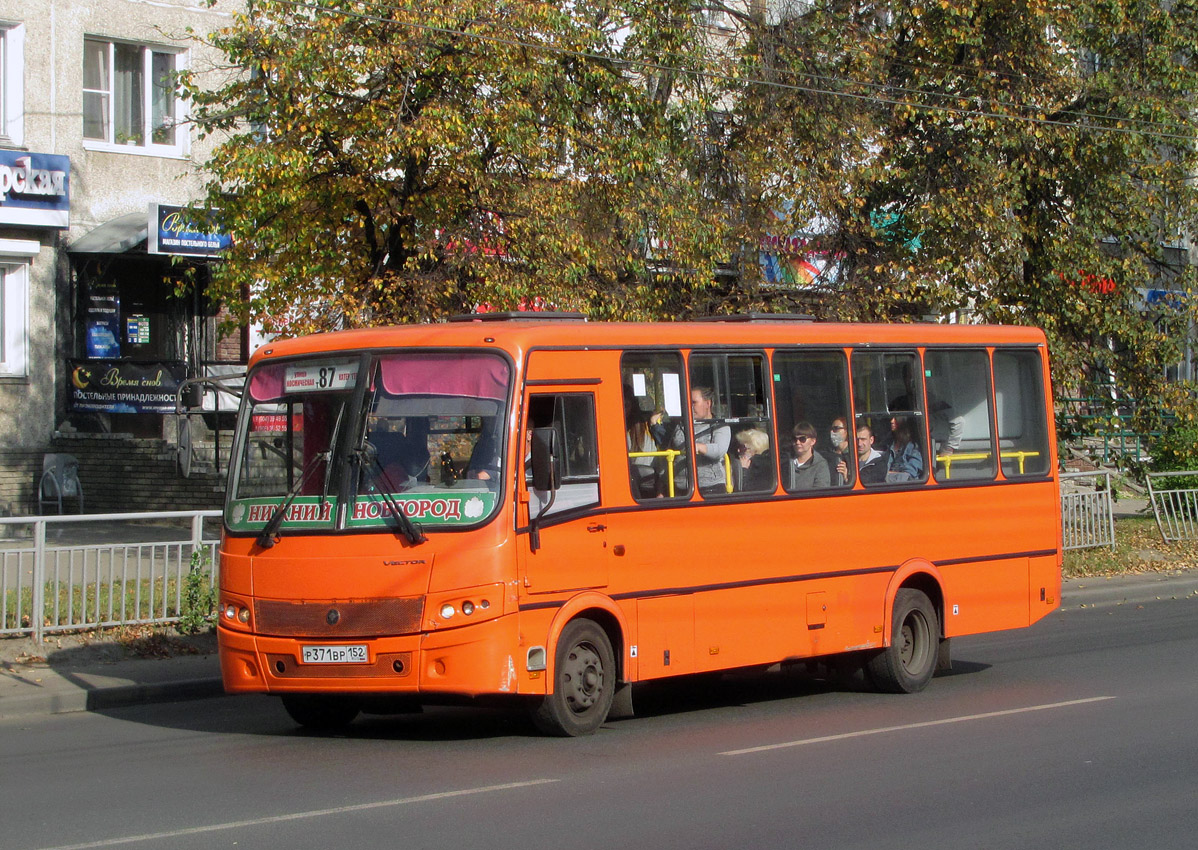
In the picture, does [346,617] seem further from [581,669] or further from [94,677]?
[94,677]

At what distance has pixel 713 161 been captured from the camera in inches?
903

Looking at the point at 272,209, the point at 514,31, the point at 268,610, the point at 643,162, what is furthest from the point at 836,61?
the point at 268,610

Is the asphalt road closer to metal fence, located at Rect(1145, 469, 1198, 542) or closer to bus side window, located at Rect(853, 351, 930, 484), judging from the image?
bus side window, located at Rect(853, 351, 930, 484)

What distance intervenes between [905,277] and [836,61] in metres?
3.52

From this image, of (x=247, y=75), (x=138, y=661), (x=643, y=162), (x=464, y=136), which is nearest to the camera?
(x=138, y=661)

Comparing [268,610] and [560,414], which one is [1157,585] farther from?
[268,610]

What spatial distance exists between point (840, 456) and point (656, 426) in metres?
1.91

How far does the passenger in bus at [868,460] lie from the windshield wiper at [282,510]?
4.29 meters

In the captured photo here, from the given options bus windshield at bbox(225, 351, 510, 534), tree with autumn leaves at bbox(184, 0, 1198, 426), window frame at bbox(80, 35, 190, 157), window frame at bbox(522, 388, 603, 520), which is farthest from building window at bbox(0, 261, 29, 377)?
window frame at bbox(522, 388, 603, 520)

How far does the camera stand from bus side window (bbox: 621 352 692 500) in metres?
10.0

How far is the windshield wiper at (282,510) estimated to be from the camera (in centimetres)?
941

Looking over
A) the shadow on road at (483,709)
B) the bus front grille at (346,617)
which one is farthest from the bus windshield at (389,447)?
the shadow on road at (483,709)

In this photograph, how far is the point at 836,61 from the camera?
22.7 m

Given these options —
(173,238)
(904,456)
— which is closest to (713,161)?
(173,238)
